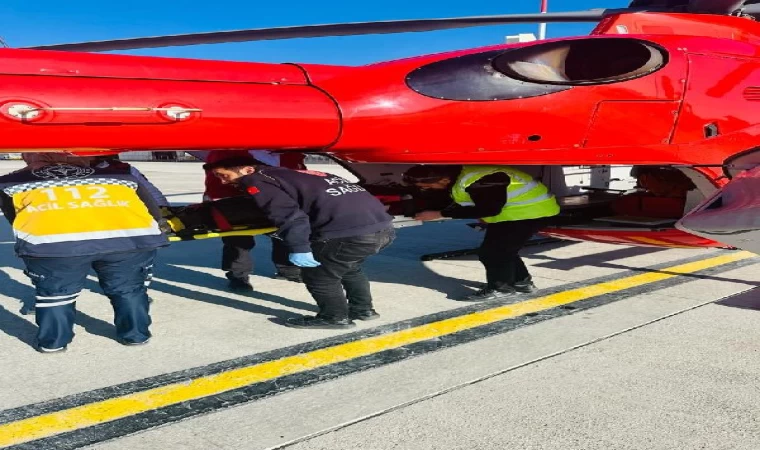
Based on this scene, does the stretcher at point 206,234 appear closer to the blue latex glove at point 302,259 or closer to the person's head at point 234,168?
the person's head at point 234,168

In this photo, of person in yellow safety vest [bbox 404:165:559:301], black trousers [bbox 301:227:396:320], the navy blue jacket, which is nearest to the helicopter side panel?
person in yellow safety vest [bbox 404:165:559:301]

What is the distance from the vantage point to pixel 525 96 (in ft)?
14.8

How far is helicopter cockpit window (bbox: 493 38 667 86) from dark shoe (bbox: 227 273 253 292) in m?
2.46

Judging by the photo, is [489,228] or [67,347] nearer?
[67,347]

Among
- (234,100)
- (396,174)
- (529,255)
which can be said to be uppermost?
(234,100)

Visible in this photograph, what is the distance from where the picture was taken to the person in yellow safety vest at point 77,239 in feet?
11.5

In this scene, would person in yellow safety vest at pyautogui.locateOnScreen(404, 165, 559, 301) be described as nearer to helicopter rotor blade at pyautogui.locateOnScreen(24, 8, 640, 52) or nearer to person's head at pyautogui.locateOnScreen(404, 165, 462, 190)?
person's head at pyautogui.locateOnScreen(404, 165, 462, 190)

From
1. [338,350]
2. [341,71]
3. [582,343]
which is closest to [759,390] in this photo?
[582,343]

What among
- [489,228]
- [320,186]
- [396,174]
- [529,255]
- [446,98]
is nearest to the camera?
[320,186]

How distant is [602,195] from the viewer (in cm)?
704

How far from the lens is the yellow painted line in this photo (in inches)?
107

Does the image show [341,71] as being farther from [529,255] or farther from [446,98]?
[529,255]

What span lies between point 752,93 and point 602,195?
6.80 feet

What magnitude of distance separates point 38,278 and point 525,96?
3131 millimetres
